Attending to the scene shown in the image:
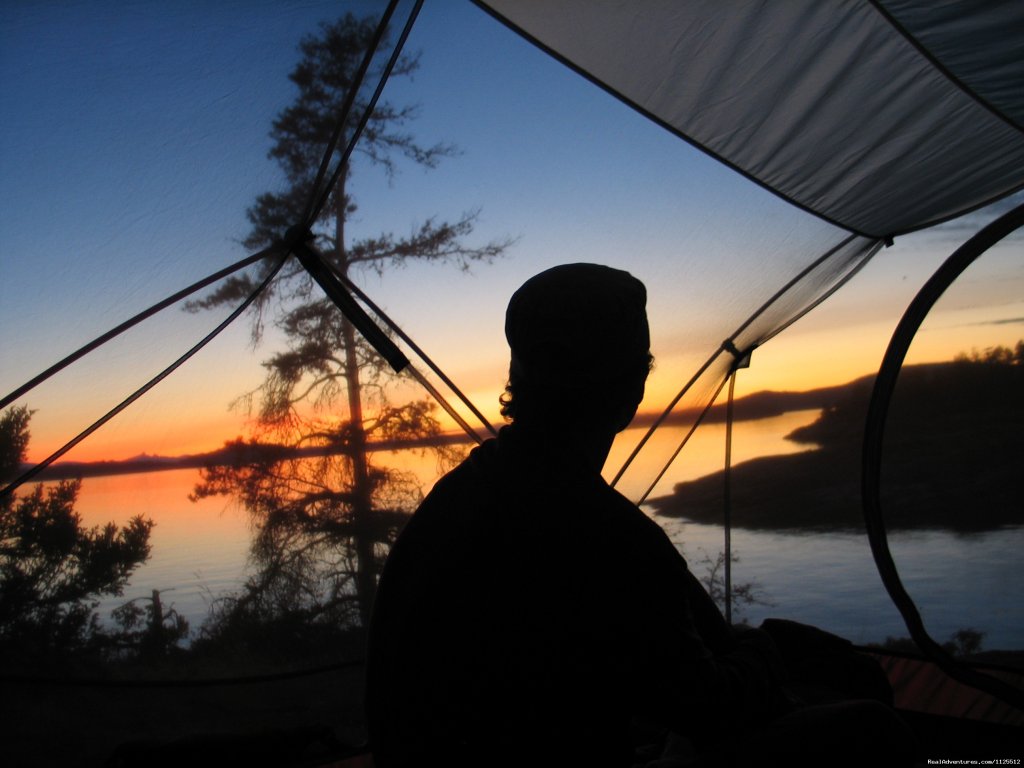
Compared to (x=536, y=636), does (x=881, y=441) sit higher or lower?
higher

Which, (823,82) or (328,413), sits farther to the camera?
(328,413)

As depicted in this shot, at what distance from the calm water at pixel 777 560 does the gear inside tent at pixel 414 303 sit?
0.01m

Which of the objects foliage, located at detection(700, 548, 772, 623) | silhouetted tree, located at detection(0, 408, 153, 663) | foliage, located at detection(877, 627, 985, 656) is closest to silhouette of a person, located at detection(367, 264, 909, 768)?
silhouetted tree, located at detection(0, 408, 153, 663)

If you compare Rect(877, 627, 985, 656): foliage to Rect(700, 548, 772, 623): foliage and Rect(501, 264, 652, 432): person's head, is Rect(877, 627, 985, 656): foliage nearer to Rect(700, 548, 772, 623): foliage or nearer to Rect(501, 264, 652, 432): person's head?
Rect(700, 548, 772, 623): foliage

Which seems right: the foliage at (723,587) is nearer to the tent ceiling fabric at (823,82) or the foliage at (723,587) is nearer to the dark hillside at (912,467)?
the dark hillside at (912,467)

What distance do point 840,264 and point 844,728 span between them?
2.17 meters

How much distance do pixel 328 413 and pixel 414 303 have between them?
1.55ft

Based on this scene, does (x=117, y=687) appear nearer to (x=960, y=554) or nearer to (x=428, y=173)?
(x=428, y=173)

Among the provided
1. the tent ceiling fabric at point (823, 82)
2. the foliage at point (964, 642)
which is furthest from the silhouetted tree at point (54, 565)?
the foliage at point (964, 642)

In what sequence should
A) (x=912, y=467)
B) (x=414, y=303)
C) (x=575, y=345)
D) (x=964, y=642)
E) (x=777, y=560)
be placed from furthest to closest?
(x=777, y=560), (x=912, y=467), (x=964, y=642), (x=414, y=303), (x=575, y=345)

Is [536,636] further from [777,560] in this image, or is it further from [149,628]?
[777,560]

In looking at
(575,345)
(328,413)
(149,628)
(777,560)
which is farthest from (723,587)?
(575,345)

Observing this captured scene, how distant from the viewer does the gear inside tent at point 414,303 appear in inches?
66.7

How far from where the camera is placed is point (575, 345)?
3.37 feet
